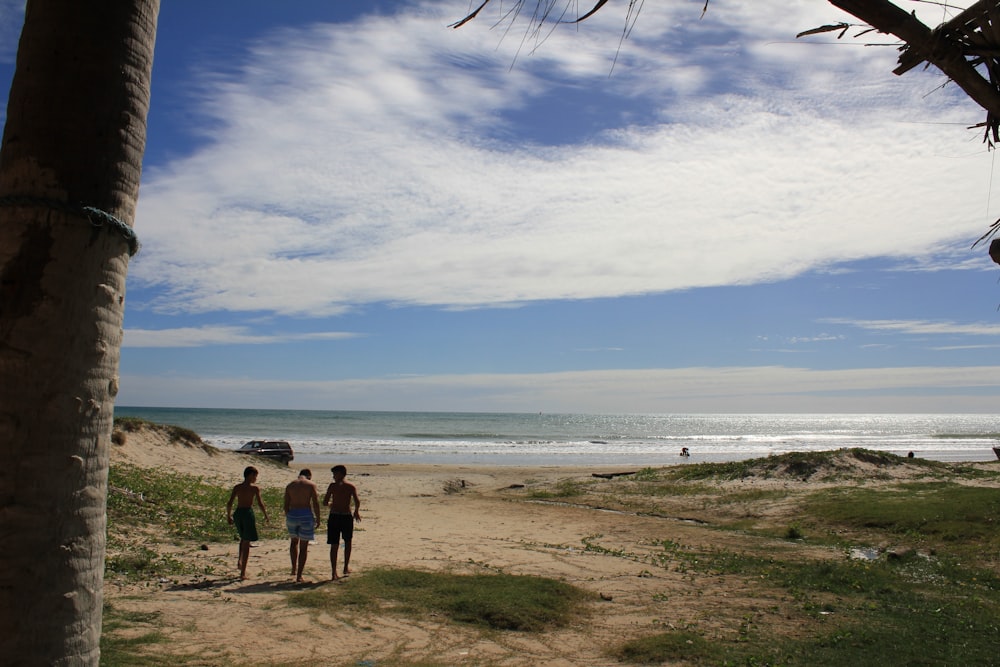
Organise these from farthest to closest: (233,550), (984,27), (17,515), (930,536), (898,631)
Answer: (930,536), (233,550), (898,631), (984,27), (17,515)

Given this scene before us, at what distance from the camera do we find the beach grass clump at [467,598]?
27.5ft

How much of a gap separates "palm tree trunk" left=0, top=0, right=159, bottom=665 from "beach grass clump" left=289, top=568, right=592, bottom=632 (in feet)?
21.8

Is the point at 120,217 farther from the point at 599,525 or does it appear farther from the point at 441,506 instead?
the point at 441,506

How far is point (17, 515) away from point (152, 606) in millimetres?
7383

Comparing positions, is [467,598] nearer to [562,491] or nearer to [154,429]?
[562,491]

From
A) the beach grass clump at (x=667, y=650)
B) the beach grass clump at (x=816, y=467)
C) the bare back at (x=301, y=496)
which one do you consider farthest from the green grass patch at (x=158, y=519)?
the beach grass clump at (x=816, y=467)

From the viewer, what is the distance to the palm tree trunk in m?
2.10

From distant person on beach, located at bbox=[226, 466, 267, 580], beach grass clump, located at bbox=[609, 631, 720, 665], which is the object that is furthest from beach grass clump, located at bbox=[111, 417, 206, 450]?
beach grass clump, located at bbox=[609, 631, 720, 665]

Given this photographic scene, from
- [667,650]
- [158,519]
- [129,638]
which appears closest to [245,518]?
[129,638]

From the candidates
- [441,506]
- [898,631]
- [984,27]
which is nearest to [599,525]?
[441,506]

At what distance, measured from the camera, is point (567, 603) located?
911 cm

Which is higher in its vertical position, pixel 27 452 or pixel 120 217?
pixel 120 217

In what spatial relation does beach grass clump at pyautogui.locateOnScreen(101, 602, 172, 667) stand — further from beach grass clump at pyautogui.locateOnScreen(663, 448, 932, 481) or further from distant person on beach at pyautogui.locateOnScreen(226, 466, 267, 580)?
beach grass clump at pyautogui.locateOnScreen(663, 448, 932, 481)

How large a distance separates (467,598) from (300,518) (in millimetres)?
3032
